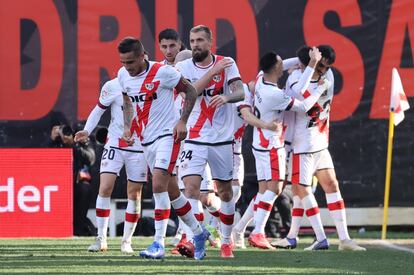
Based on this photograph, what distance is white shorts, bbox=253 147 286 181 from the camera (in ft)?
48.8

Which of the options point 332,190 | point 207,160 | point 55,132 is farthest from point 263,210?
point 55,132

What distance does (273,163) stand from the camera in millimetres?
14883

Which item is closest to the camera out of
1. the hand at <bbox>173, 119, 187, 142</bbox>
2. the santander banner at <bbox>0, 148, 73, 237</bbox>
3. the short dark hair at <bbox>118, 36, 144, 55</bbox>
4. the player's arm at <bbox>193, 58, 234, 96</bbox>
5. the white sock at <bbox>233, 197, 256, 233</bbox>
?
the hand at <bbox>173, 119, 187, 142</bbox>

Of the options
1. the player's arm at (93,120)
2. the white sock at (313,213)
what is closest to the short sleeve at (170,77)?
the player's arm at (93,120)

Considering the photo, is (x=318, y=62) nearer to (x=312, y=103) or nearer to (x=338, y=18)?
(x=312, y=103)

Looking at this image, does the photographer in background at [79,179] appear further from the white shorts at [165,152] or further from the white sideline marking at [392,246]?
the white shorts at [165,152]

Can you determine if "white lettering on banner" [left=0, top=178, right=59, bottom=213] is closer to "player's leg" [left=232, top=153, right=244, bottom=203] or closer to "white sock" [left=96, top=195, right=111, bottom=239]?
"player's leg" [left=232, top=153, right=244, bottom=203]

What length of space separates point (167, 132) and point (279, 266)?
66.6 inches

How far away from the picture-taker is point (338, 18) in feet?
62.6

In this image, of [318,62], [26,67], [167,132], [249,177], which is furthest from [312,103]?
[26,67]

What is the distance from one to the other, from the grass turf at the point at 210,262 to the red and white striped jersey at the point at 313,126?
1264 mm

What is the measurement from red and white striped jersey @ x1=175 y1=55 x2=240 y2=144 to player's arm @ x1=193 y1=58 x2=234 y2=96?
12 cm

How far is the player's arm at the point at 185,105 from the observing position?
460 inches

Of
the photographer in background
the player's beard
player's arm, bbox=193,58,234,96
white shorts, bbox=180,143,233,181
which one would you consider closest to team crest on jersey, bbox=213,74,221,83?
player's arm, bbox=193,58,234,96
